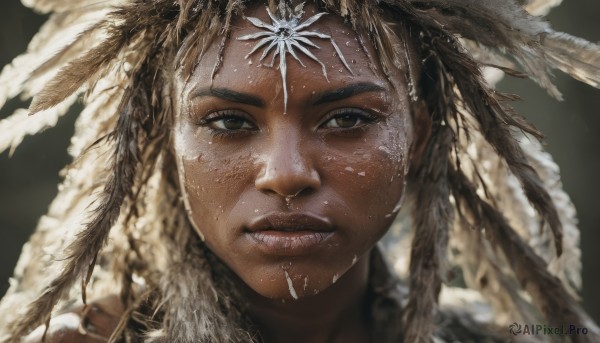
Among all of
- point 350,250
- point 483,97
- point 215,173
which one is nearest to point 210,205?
point 215,173

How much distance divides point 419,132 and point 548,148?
9.51 ft

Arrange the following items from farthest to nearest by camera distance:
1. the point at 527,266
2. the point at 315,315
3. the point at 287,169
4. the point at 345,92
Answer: the point at 527,266 < the point at 315,315 < the point at 345,92 < the point at 287,169

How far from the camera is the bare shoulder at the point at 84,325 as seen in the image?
93.0 inches

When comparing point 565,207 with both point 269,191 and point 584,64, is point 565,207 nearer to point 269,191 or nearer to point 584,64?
point 584,64

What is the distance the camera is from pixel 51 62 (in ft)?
8.05

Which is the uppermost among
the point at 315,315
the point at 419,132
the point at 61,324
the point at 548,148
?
the point at 548,148

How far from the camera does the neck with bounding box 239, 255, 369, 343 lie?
2.44 metres

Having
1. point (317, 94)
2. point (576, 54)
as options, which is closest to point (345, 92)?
point (317, 94)

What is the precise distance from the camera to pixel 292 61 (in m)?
2.16

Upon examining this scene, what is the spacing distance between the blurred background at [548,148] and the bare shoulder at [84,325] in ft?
9.04

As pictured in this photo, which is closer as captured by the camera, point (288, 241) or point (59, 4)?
point (288, 241)

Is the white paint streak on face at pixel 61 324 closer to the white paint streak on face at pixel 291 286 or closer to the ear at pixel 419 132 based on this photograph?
the white paint streak on face at pixel 291 286

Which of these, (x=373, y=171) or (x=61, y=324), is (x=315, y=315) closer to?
(x=373, y=171)

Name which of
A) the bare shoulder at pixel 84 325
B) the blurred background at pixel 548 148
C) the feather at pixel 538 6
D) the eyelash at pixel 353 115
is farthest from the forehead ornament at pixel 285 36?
the blurred background at pixel 548 148
